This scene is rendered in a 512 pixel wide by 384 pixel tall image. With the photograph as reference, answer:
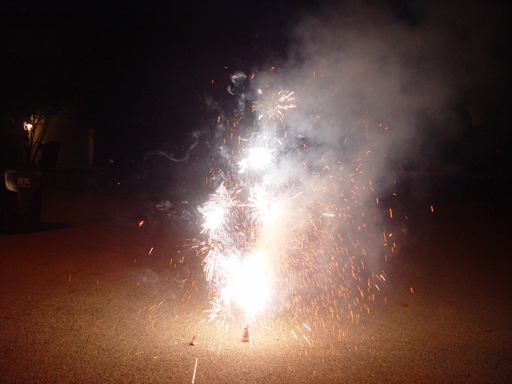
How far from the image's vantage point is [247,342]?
326cm

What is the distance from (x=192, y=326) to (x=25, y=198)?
5.64 m

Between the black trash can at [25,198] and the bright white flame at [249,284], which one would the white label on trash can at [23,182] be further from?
the bright white flame at [249,284]

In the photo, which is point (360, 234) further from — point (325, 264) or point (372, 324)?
point (372, 324)

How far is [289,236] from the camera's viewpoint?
548cm

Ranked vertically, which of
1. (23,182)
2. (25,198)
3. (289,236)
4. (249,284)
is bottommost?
(249,284)

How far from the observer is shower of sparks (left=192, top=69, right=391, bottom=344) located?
164 inches

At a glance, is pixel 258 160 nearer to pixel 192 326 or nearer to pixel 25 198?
pixel 192 326

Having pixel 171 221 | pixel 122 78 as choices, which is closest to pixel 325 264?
pixel 171 221

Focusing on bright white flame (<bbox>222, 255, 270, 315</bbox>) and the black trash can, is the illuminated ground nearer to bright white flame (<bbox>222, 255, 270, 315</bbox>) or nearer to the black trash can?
bright white flame (<bbox>222, 255, 270, 315</bbox>)

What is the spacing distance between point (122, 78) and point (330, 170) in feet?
51.8

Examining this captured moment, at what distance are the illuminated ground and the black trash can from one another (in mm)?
517

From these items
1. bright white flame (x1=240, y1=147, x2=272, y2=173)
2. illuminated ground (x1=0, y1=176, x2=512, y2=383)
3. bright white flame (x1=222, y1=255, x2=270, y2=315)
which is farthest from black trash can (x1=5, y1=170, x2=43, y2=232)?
bright white flame (x1=222, y1=255, x2=270, y2=315)

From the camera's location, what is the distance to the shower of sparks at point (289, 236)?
4.17 meters

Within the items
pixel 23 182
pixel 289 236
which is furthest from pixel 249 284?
pixel 23 182
